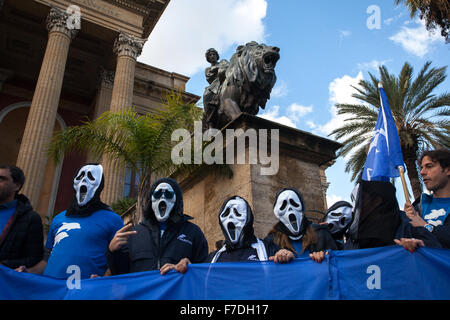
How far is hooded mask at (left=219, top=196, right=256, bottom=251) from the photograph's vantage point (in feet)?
12.0

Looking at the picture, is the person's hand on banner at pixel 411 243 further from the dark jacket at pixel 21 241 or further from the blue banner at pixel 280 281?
the dark jacket at pixel 21 241

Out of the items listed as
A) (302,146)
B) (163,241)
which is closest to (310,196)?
(302,146)

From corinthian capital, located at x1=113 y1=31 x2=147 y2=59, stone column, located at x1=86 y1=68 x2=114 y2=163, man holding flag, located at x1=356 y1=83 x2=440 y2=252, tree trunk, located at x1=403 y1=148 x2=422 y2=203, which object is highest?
corinthian capital, located at x1=113 y1=31 x2=147 y2=59

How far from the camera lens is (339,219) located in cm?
421

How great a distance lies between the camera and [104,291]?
123 inches

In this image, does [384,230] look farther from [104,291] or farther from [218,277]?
[104,291]

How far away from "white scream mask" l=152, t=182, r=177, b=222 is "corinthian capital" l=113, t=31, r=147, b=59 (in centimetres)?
1932

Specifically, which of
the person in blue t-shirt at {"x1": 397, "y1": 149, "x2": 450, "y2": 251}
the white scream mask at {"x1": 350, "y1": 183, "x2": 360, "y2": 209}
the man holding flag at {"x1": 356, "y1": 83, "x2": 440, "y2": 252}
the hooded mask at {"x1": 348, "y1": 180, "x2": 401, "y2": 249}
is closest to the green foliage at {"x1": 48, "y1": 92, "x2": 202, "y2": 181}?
the man holding flag at {"x1": 356, "y1": 83, "x2": 440, "y2": 252}

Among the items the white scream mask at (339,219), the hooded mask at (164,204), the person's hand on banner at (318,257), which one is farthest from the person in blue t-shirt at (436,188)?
the hooded mask at (164,204)

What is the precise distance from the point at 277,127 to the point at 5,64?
2383 cm

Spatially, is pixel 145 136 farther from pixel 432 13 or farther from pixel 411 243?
pixel 432 13

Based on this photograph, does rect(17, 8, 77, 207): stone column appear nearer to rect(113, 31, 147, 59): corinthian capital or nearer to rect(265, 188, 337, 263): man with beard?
rect(113, 31, 147, 59): corinthian capital

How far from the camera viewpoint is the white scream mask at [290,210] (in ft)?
12.3

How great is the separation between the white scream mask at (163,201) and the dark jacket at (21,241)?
1.00 metres
